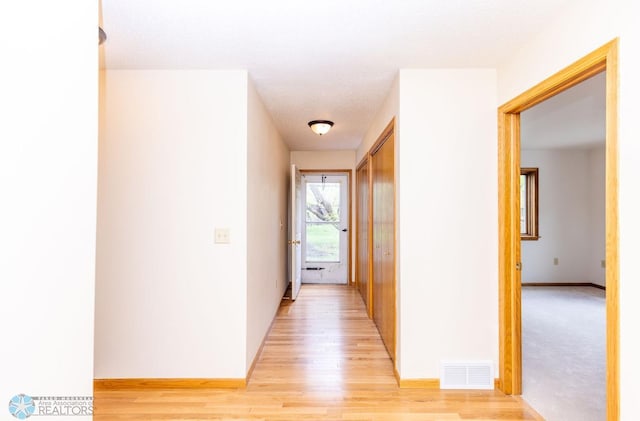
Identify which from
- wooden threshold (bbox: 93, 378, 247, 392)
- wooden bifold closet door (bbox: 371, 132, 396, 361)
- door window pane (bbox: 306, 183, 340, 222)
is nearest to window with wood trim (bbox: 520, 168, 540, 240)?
door window pane (bbox: 306, 183, 340, 222)

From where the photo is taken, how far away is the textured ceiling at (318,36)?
171 centimetres

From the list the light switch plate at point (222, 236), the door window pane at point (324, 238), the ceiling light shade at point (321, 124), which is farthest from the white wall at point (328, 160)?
the light switch plate at point (222, 236)

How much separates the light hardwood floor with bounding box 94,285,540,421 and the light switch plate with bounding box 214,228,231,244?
3.46 feet

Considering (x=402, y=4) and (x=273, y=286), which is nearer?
(x=402, y=4)

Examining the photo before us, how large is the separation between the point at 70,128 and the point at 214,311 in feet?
6.06

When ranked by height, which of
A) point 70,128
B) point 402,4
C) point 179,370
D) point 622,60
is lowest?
point 179,370

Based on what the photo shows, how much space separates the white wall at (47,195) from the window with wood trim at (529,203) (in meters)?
6.42

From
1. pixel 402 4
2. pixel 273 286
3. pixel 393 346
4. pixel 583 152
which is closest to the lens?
pixel 402 4

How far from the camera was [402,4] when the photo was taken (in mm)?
1685

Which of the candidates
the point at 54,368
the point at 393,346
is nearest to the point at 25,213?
the point at 54,368

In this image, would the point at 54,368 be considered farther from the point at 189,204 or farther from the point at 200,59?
the point at 200,59

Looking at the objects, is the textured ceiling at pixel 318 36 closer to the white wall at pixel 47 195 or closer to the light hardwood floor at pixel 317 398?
the white wall at pixel 47 195

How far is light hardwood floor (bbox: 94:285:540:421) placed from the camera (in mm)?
2121

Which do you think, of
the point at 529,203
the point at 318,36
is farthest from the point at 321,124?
the point at 529,203
